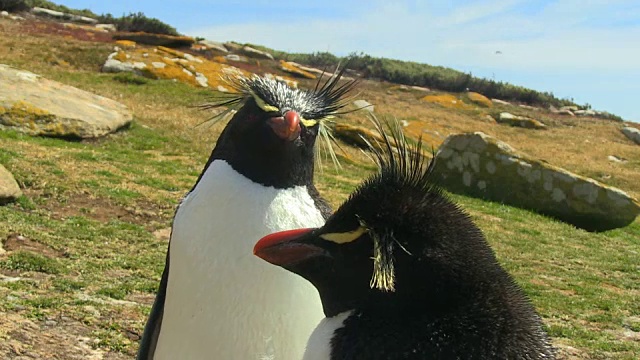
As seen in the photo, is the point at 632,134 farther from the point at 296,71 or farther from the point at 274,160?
the point at 274,160

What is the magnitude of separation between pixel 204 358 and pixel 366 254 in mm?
1762

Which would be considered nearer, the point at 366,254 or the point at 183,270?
the point at 366,254

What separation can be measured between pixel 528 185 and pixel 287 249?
1472cm

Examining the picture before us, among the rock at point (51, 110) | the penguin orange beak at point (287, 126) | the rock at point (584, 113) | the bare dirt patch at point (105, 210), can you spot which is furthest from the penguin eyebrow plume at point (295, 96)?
the rock at point (584, 113)

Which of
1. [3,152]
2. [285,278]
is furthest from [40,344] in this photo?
[3,152]

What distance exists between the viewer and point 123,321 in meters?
6.07

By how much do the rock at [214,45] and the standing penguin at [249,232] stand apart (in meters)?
34.6

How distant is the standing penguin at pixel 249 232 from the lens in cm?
349

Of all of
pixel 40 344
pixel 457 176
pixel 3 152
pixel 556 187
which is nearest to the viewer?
pixel 40 344

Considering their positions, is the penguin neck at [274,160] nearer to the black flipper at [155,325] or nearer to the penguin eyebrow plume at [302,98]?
the penguin eyebrow plume at [302,98]

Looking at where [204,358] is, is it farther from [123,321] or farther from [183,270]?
[123,321]

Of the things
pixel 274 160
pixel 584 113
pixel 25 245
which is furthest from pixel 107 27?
pixel 274 160

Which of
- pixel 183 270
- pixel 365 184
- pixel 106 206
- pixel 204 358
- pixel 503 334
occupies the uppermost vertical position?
pixel 365 184

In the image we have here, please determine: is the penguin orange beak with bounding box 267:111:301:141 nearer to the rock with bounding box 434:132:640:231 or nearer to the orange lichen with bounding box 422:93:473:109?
the rock with bounding box 434:132:640:231
